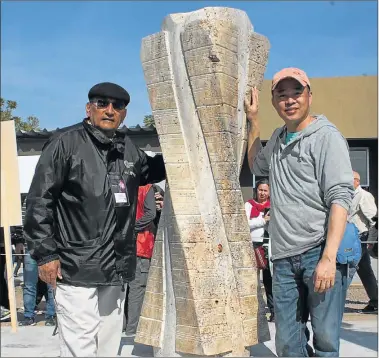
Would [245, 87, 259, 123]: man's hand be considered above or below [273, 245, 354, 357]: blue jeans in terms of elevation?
above

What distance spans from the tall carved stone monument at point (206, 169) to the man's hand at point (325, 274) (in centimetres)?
112

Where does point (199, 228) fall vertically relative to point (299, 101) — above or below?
below

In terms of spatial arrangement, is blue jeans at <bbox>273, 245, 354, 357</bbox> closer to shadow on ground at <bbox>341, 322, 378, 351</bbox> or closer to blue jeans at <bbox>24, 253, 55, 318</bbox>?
shadow on ground at <bbox>341, 322, 378, 351</bbox>

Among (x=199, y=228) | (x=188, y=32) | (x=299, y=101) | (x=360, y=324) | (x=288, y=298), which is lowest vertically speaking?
(x=360, y=324)

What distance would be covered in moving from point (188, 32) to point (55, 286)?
1.83 m

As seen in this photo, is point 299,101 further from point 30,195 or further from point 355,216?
point 355,216

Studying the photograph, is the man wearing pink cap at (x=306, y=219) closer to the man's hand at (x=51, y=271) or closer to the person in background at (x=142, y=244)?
the man's hand at (x=51, y=271)

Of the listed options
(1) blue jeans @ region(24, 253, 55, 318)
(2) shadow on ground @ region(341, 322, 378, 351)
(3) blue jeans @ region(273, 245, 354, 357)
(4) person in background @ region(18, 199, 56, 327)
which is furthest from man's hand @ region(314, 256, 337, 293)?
(1) blue jeans @ region(24, 253, 55, 318)

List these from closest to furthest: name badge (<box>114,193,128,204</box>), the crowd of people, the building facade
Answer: the crowd of people < name badge (<box>114,193,128,204</box>) < the building facade

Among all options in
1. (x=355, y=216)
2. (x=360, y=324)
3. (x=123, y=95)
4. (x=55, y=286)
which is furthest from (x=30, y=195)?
(x=355, y=216)

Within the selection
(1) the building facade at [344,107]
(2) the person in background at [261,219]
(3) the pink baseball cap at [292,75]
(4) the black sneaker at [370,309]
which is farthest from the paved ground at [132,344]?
(1) the building facade at [344,107]

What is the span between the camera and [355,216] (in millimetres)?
6129

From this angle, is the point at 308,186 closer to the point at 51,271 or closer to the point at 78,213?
the point at 78,213

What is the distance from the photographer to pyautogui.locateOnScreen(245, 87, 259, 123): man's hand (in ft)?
11.3
